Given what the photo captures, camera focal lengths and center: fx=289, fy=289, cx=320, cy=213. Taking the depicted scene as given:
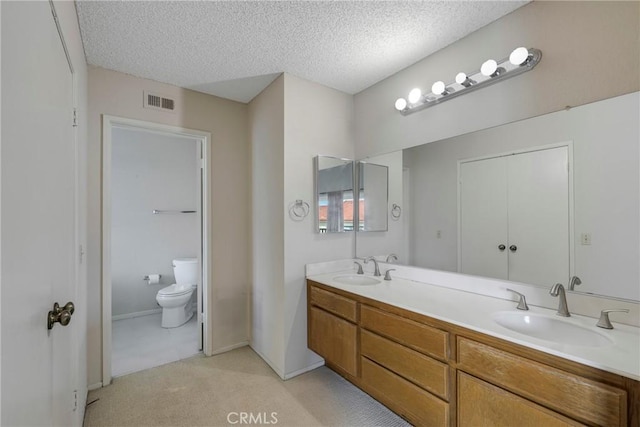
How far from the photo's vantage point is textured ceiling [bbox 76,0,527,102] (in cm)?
164

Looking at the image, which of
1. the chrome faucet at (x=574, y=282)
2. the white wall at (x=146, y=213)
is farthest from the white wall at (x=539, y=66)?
the white wall at (x=146, y=213)

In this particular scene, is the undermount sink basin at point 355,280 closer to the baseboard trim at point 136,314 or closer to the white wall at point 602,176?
the white wall at point 602,176

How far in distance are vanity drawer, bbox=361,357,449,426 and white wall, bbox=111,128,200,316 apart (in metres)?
2.69

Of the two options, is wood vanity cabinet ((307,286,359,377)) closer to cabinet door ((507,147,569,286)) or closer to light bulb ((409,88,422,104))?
cabinet door ((507,147,569,286))

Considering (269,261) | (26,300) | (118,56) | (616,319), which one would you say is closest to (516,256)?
(616,319)

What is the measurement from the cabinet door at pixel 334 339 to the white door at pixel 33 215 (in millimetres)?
1493

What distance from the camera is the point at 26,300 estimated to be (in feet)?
2.71

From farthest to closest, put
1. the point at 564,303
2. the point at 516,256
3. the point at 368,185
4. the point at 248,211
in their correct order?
the point at 248,211 < the point at 368,185 < the point at 516,256 < the point at 564,303

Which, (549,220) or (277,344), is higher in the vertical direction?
(549,220)

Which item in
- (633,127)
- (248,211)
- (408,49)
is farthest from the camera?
(248,211)

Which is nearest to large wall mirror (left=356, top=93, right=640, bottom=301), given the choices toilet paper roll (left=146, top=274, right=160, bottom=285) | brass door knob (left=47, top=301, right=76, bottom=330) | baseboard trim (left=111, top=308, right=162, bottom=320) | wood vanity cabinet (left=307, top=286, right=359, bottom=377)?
wood vanity cabinet (left=307, top=286, right=359, bottom=377)

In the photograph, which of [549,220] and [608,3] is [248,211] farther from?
[608,3]

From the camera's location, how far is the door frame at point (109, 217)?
226 centimetres

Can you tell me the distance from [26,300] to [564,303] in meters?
2.12
